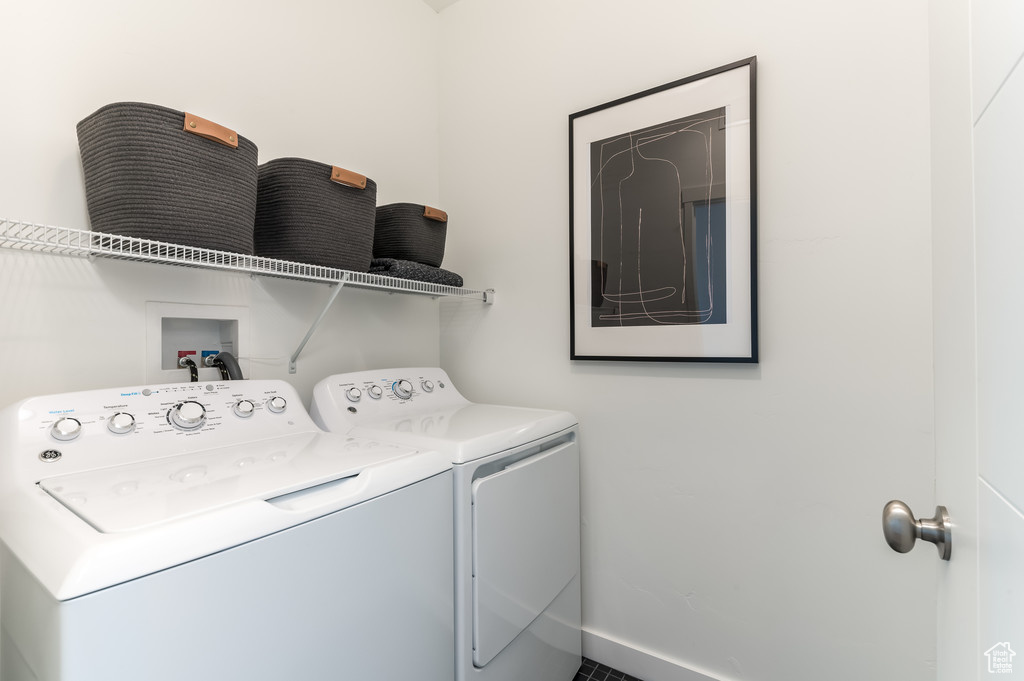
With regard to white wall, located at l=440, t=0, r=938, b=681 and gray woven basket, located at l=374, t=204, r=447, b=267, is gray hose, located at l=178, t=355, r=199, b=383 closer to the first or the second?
gray woven basket, located at l=374, t=204, r=447, b=267

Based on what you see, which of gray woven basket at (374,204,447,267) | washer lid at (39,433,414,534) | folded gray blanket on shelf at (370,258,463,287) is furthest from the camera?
gray woven basket at (374,204,447,267)

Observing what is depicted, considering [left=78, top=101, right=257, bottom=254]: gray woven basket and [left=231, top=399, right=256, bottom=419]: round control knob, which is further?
[left=231, top=399, right=256, bottom=419]: round control knob

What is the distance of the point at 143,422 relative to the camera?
41.3 inches

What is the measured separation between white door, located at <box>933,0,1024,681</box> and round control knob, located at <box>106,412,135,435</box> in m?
1.34

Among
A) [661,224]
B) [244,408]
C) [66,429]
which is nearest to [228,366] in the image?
[244,408]

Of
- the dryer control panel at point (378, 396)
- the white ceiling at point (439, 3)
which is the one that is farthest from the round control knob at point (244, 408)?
the white ceiling at point (439, 3)

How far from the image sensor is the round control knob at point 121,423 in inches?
39.6

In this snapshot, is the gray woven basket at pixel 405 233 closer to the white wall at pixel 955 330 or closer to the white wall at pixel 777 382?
the white wall at pixel 777 382

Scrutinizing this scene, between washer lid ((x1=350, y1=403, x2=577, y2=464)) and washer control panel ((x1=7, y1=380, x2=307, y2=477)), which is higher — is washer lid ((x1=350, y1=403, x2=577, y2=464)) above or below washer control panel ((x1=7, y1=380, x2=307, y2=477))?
below

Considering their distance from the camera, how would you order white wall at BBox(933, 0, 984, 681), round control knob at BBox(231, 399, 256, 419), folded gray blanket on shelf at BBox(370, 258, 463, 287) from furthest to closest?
folded gray blanket on shelf at BBox(370, 258, 463, 287) < round control knob at BBox(231, 399, 256, 419) < white wall at BBox(933, 0, 984, 681)

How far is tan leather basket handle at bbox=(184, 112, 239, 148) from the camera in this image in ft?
3.39

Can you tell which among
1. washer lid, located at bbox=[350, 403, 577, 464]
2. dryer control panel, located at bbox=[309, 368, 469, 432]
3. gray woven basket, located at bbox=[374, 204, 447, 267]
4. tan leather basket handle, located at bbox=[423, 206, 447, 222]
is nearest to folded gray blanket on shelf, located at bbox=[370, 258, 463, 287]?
gray woven basket, located at bbox=[374, 204, 447, 267]

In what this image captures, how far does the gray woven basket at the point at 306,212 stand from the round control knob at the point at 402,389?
0.45 meters

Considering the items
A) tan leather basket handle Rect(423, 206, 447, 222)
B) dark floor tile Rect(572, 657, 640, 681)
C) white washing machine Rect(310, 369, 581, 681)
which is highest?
tan leather basket handle Rect(423, 206, 447, 222)
